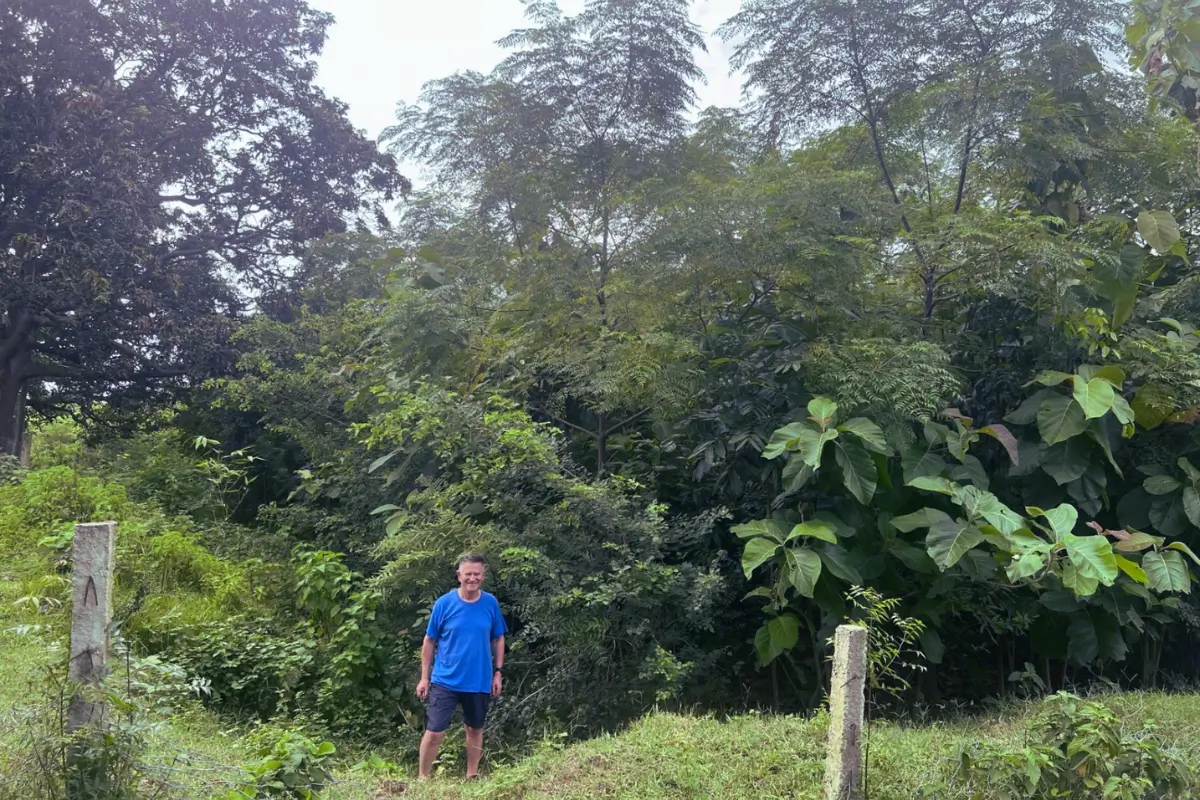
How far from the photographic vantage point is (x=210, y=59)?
38.4ft

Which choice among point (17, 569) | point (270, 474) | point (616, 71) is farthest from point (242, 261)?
point (616, 71)

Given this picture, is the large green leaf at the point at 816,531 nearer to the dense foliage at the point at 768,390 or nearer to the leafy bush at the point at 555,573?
the dense foliage at the point at 768,390

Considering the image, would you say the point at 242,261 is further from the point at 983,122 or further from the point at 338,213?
the point at 983,122

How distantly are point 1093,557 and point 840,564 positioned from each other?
4.03 feet

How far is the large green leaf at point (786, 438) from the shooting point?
15.1ft

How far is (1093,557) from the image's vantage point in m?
3.87

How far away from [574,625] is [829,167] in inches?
141

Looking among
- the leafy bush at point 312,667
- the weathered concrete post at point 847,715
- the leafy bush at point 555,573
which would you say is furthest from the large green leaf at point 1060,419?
the leafy bush at point 312,667

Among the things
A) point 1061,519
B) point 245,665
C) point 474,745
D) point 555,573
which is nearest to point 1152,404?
point 1061,519

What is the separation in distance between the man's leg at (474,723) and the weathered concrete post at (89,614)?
6.00ft

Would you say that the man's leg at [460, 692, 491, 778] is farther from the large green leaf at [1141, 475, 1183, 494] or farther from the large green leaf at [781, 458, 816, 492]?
the large green leaf at [1141, 475, 1183, 494]

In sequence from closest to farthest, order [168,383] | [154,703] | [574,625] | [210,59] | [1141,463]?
[154,703] < [574,625] < [1141,463] < [168,383] < [210,59]

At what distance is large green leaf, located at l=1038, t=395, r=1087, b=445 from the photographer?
4801 millimetres

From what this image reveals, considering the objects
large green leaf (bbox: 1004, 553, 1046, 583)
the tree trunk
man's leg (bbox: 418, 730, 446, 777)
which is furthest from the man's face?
the tree trunk
